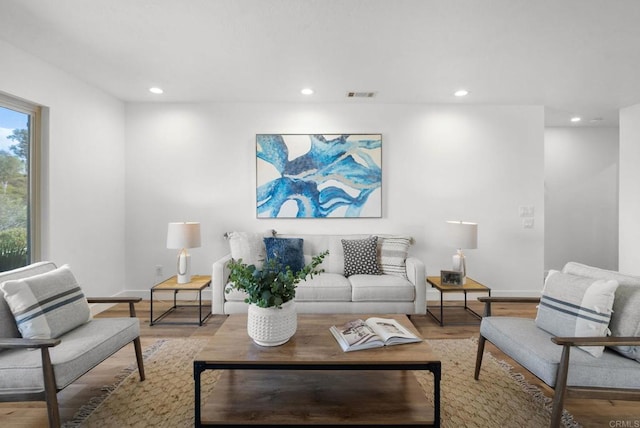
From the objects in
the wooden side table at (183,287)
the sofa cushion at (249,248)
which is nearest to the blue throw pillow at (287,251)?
the sofa cushion at (249,248)

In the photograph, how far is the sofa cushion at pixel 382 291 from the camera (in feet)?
10.5

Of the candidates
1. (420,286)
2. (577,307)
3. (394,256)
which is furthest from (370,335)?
(394,256)

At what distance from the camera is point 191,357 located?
8.60 ft

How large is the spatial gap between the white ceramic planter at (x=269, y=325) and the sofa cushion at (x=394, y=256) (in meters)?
1.96

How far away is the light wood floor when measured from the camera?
6.06 ft

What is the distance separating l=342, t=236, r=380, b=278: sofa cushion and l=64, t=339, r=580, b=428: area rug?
1.18 m

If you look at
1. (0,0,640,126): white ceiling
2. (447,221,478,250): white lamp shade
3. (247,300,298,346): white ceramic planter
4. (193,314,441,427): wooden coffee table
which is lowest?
(193,314,441,427): wooden coffee table

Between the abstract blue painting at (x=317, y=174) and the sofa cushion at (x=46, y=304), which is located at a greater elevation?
the abstract blue painting at (x=317, y=174)

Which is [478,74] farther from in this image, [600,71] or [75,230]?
[75,230]

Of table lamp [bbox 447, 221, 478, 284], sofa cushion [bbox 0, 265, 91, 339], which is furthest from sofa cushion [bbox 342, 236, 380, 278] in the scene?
sofa cushion [bbox 0, 265, 91, 339]

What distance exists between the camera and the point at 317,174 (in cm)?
406

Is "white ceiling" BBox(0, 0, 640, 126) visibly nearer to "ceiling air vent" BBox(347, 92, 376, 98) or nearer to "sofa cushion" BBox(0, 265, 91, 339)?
"ceiling air vent" BBox(347, 92, 376, 98)

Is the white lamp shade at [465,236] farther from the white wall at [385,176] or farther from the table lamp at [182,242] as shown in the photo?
the table lamp at [182,242]

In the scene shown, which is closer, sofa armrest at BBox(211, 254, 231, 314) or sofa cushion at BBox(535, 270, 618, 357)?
sofa cushion at BBox(535, 270, 618, 357)
